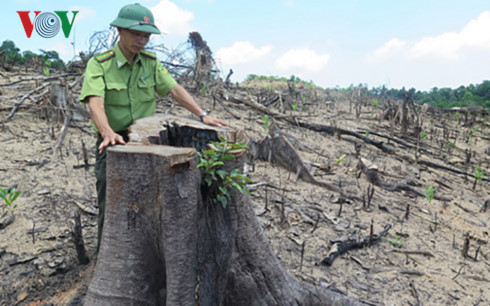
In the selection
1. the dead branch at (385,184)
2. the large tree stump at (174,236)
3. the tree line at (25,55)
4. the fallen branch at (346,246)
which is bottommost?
the fallen branch at (346,246)

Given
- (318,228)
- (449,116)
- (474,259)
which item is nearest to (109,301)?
(318,228)

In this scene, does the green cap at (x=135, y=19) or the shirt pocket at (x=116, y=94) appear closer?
the green cap at (x=135, y=19)

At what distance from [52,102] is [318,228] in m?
5.56

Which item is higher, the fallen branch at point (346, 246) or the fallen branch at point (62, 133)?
the fallen branch at point (62, 133)

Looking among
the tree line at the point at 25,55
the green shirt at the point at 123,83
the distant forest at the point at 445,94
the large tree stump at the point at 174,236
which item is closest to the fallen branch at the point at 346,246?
the large tree stump at the point at 174,236

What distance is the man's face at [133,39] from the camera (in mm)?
2787

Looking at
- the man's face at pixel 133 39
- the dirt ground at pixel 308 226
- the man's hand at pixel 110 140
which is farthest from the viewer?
the dirt ground at pixel 308 226

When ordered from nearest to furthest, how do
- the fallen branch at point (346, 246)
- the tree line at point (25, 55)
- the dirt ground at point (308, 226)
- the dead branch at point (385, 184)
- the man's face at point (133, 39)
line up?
the man's face at point (133, 39), the dirt ground at point (308, 226), the fallen branch at point (346, 246), the dead branch at point (385, 184), the tree line at point (25, 55)

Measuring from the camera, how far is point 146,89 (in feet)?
10.3

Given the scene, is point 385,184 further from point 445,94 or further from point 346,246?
point 445,94

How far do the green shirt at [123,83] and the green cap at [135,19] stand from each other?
0.29 m

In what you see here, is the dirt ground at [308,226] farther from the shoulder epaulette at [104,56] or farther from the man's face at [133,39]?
the man's face at [133,39]

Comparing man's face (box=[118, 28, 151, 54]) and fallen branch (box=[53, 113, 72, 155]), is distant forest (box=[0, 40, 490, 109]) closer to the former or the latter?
fallen branch (box=[53, 113, 72, 155])

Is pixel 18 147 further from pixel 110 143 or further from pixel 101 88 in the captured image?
pixel 110 143
